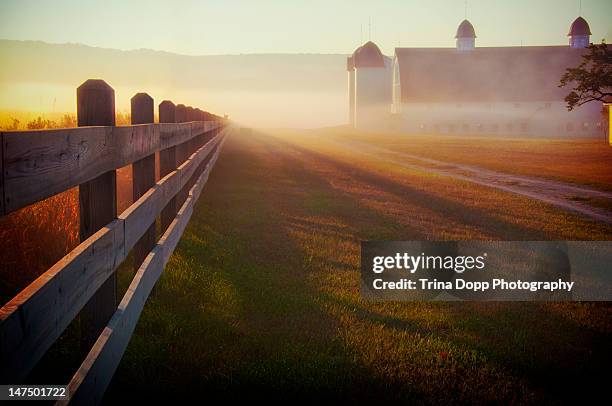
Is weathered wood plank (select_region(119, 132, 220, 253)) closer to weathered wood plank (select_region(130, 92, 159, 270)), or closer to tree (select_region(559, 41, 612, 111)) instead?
weathered wood plank (select_region(130, 92, 159, 270))

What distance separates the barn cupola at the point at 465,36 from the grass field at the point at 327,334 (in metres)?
75.6

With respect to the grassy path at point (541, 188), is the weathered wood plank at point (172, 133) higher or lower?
higher

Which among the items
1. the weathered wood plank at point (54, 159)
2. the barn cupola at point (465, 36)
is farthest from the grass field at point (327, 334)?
the barn cupola at point (465, 36)

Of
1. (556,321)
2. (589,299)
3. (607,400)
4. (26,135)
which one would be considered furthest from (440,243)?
(26,135)

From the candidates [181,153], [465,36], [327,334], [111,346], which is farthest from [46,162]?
[465,36]

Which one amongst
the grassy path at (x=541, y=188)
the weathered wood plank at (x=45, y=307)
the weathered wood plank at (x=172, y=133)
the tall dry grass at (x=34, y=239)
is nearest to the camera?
the weathered wood plank at (x=45, y=307)

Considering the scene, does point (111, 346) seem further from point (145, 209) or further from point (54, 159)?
point (145, 209)

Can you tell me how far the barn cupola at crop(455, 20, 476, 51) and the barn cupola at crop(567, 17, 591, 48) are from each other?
12091 millimetres

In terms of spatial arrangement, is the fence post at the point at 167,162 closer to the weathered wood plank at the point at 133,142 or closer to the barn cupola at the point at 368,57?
the weathered wood plank at the point at 133,142

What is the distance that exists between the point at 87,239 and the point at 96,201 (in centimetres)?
30

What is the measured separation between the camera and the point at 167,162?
20.5 ft

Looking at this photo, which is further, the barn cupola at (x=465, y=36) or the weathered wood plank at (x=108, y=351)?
the barn cupola at (x=465, y=36)

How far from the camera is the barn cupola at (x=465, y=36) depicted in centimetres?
7919

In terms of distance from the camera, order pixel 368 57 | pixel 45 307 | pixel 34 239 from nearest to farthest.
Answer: pixel 45 307 → pixel 34 239 → pixel 368 57
